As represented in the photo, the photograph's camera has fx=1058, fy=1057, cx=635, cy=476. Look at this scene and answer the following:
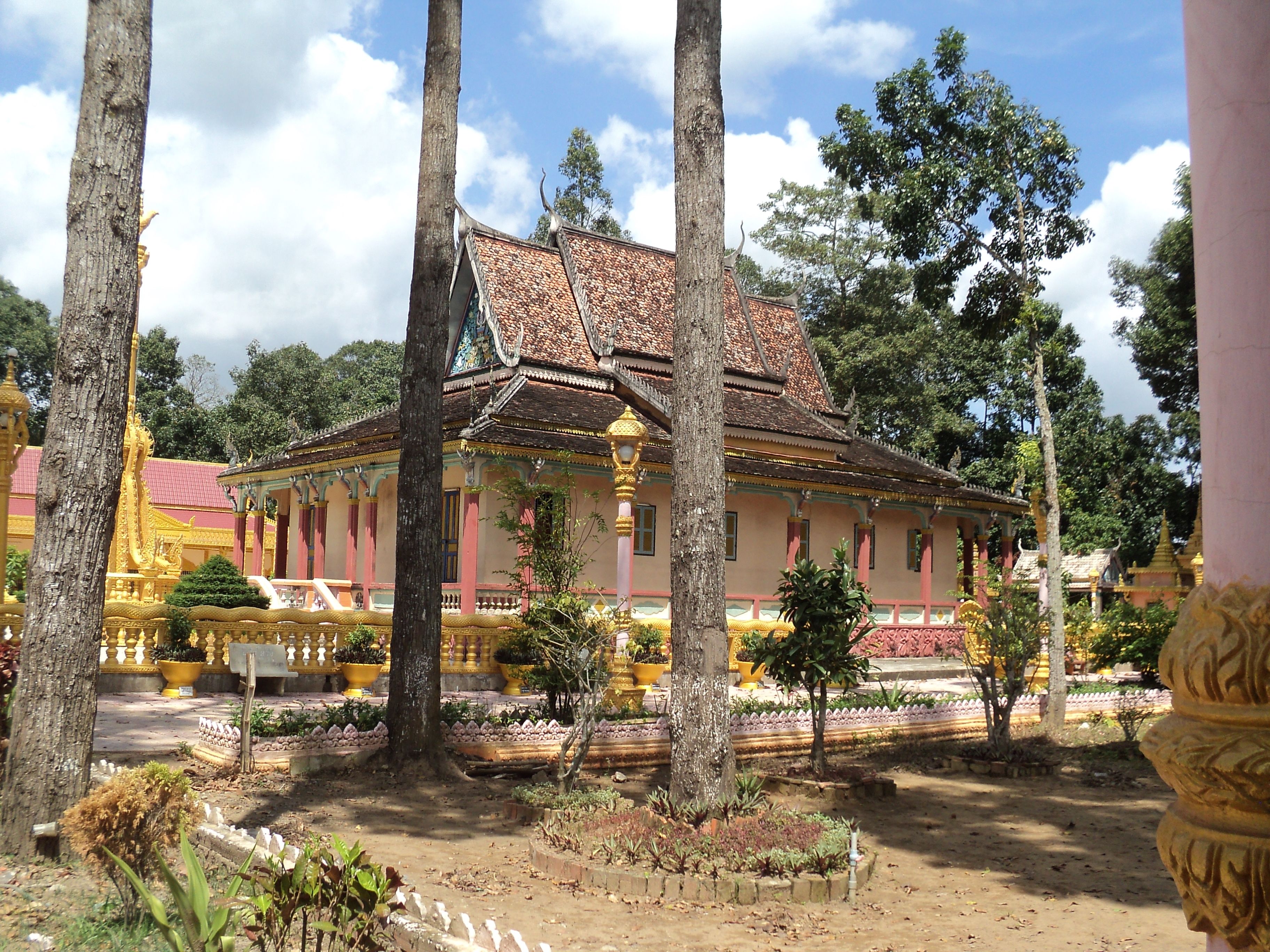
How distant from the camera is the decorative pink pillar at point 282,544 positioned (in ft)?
94.7

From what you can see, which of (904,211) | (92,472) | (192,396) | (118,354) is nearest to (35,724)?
(92,472)

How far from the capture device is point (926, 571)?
26.5 m

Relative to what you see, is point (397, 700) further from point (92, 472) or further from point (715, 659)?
point (92, 472)

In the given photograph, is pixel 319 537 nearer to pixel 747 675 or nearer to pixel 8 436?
pixel 747 675

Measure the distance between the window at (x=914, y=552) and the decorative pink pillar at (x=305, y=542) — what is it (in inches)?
607

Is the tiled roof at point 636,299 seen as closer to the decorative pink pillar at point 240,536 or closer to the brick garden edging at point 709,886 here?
the decorative pink pillar at point 240,536

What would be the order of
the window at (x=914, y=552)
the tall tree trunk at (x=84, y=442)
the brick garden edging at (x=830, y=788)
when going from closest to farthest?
the tall tree trunk at (x=84, y=442), the brick garden edging at (x=830, y=788), the window at (x=914, y=552)

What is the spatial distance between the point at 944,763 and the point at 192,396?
4189 cm

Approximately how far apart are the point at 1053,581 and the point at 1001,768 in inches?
167

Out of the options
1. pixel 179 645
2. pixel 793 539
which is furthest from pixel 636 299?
pixel 179 645

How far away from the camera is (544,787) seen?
846 centimetres

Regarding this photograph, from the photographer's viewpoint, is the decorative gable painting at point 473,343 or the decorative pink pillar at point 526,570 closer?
the decorative pink pillar at point 526,570

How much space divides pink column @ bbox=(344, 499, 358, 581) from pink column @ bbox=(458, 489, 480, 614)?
16.3ft

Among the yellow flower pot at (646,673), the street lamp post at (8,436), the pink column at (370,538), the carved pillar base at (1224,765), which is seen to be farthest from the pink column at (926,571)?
the carved pillar base at (1224,765)
